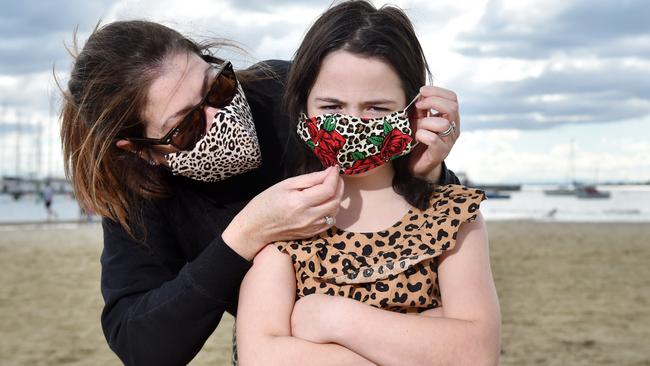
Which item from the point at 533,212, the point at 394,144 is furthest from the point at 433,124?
the point at 533,212

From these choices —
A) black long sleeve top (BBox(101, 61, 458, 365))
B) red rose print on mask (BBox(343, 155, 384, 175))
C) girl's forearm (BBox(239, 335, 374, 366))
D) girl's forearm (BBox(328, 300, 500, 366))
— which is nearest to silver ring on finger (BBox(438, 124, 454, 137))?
red rose print on mask (BBox(343, 155, 384, 175))

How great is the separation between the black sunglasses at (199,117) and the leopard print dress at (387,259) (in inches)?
24.4

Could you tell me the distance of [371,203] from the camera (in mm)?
2541

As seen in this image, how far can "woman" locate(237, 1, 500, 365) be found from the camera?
2160mm

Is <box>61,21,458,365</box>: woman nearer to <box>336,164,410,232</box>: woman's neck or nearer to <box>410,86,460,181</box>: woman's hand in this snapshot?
→ <box>410,86,460,181</box>: woman's hand

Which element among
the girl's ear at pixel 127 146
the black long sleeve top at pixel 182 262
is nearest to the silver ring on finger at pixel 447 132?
the black long sleeve top at pixel 182 262

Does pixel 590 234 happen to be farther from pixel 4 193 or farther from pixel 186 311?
pixel 4 193

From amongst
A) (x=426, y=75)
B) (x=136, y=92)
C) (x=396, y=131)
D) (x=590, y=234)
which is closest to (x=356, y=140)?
(x=396, y=131)

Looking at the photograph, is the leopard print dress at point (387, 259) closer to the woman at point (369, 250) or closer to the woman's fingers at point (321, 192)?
the woman at point (369, 250)

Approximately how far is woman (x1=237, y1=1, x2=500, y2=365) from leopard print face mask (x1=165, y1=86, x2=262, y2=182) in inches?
9.9

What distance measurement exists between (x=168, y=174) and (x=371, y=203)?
0.99 meters

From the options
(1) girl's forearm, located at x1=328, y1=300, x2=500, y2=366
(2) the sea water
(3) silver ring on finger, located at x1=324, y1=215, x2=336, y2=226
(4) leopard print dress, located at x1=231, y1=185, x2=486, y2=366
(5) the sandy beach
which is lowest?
(2) the sea water

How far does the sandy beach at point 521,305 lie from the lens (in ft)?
25.2

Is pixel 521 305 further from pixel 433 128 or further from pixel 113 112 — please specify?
pixel 113 112
